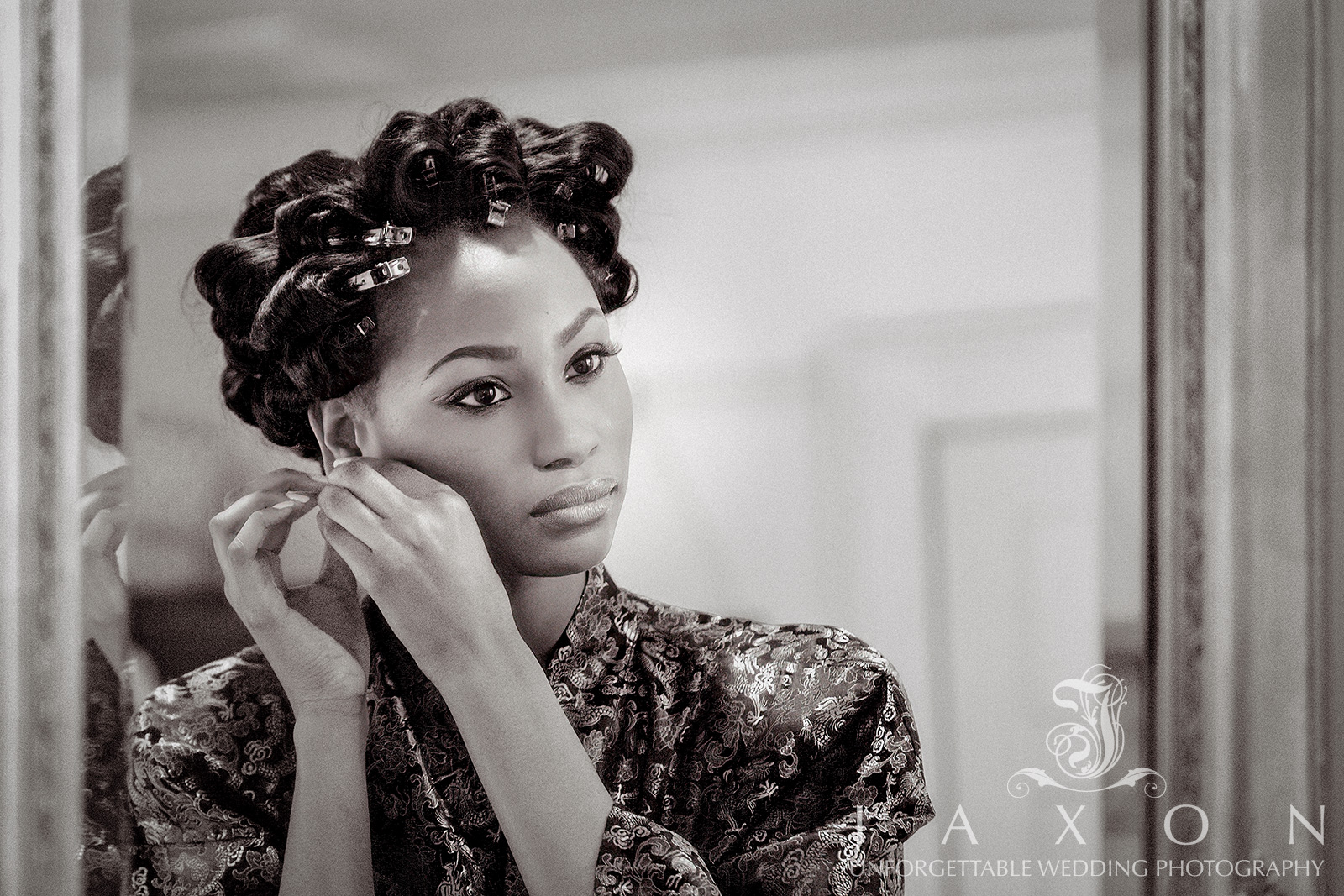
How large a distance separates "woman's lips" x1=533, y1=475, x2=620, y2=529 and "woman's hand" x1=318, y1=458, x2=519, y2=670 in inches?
2.4

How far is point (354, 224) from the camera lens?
0.96 metres

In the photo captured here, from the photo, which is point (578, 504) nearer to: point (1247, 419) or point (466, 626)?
point (466, 626)

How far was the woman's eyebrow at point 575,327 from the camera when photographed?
3.18 feet

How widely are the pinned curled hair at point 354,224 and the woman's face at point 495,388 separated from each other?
0.02 m

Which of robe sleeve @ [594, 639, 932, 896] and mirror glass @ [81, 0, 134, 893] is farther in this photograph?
mirror glass @ [81, 0, 134, 893]

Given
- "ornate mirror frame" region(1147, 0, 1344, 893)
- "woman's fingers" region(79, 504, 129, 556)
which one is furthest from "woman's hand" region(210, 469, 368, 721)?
"ornate mirror frame" region(1147, 0, 1344, 893)

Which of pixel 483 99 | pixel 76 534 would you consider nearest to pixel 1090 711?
pixel 483 99

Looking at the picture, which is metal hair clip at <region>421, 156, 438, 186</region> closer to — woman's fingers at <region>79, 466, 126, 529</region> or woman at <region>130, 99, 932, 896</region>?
woman at <region>130, 99, 932, 896</region>

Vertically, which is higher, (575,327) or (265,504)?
(575,327)

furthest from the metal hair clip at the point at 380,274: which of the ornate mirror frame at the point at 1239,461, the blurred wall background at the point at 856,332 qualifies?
the ornate mirror frame at the point at 1239,461

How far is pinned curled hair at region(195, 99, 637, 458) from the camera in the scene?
96 cm

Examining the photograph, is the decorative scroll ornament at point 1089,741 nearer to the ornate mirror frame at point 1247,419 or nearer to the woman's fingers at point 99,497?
the ornate mirror frame at point 1247,419

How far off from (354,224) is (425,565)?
0.29m

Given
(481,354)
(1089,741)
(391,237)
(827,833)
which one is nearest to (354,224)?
(391,237)
